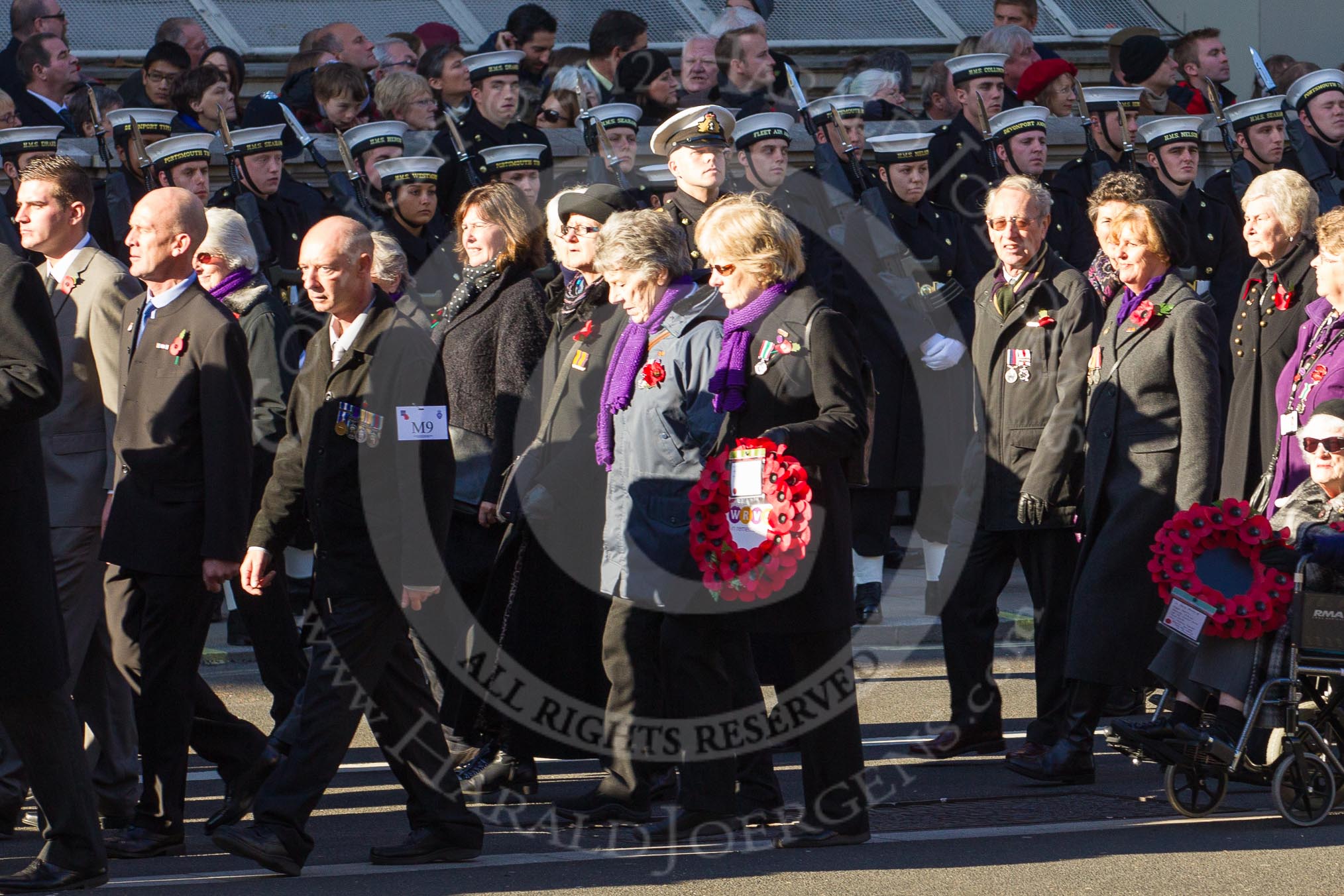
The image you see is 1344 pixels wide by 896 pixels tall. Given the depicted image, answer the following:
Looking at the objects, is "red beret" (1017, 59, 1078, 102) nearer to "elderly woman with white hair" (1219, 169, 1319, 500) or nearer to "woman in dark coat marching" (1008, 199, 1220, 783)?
"elderly woman with white hair" (1219, 169, 1319, 500)

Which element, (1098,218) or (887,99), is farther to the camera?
(887,99)

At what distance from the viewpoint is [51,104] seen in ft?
36.8

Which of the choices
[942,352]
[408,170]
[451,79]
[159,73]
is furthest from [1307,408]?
[159,73]

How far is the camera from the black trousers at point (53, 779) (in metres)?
5.40

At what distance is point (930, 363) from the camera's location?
32.0 feet

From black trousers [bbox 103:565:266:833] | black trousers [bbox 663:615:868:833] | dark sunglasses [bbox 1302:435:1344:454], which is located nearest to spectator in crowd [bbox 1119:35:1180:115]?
dark sunglasses [bbox 1302:435:1344:454]

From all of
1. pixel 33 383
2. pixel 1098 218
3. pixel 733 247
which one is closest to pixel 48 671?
pixel 33 383

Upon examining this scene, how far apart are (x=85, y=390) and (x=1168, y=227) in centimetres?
345

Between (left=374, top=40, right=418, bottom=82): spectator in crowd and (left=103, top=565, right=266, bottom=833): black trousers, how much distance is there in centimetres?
681

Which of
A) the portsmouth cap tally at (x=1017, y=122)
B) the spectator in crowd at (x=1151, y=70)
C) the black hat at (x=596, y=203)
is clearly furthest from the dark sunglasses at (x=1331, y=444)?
the spectator in crowd at (x=1151, y=70)

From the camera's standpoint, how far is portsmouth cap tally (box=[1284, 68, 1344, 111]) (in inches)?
485

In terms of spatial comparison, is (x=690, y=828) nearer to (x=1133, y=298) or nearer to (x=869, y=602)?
(x=1133, y=298)

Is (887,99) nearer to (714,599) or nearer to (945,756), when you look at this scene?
(945,756)

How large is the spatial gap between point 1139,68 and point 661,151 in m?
5.90
